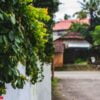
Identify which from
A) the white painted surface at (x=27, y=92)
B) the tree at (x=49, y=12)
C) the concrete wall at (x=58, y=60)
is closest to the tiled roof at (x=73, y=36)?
the concrete wall at (x=58, y=60)

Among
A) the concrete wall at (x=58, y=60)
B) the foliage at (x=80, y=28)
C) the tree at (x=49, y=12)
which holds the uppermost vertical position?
the tree at (x=49, y=12)

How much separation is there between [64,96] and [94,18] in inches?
1390

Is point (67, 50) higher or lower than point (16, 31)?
lower

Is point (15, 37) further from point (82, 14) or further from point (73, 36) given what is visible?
point (82, 14)

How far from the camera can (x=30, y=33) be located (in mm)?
3904

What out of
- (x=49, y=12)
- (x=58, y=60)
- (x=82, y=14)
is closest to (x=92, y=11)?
(x=82, y=14)

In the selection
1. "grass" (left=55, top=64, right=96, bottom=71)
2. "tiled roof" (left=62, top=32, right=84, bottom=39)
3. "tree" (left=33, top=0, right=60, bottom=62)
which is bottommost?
"grass" (left=55, top=64, right=96, bottom=71)

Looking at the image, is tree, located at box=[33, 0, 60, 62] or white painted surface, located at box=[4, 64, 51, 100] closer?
white painted surface, located at box=[4, 64, 51, 100]

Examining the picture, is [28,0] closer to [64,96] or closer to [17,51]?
[17,51]

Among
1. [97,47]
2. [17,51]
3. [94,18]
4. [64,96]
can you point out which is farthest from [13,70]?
[94,18]

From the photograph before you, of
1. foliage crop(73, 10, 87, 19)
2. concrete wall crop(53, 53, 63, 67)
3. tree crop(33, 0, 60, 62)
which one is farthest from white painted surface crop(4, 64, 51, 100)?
foliage crop(73, 10, 87, 19)

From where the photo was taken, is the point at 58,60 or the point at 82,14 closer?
the point at 58,60

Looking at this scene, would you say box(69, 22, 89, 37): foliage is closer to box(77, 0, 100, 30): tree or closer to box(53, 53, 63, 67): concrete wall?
box(77, 0, 100, 30): tree

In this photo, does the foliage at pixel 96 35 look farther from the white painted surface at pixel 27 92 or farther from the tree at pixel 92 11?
the white painted surface at pixel 27 92
